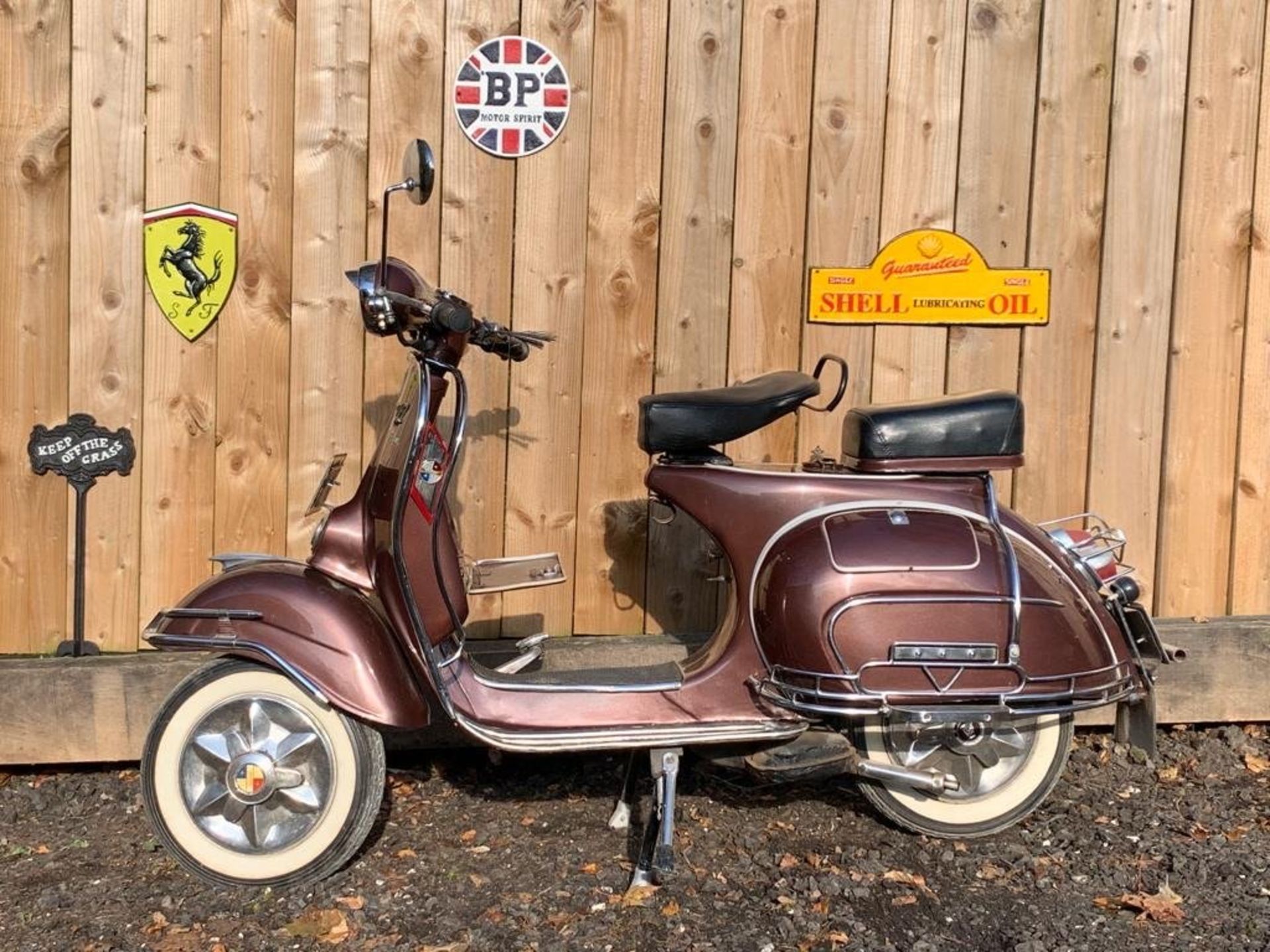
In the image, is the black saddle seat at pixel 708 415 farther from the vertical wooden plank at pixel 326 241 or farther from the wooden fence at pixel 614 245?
the vertical wooden plank at pixel 326 241

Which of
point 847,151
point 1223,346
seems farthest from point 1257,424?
point 847,151

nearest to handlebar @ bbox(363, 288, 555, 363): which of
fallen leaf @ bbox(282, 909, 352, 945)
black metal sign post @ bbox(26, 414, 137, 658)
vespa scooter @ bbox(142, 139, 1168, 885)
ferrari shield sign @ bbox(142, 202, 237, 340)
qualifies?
vespa scooter @ bbox(142, 139, 1168, 885)

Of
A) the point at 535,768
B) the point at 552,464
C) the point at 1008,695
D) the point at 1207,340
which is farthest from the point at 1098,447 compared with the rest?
the point at 535,768

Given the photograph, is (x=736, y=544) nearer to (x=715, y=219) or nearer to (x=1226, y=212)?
(x=715, y=219)

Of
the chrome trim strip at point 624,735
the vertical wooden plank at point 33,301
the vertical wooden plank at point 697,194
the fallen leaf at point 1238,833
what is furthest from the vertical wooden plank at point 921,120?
the vertical wooden plank at point 33,301

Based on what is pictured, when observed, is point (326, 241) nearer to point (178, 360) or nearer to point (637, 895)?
point (178, 360)

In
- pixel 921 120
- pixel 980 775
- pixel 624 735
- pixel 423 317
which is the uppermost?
pixel 921 120

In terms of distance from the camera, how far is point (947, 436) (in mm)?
3234

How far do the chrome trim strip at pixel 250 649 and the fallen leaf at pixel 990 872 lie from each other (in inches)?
65.7

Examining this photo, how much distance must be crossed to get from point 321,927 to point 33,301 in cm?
207

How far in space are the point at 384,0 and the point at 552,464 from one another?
1473 millimetres

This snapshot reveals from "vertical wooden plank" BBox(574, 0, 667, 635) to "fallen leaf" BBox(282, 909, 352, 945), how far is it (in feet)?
4.38

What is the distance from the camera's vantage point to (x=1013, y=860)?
341 centimetres

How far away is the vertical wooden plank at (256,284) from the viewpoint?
3.93 m
